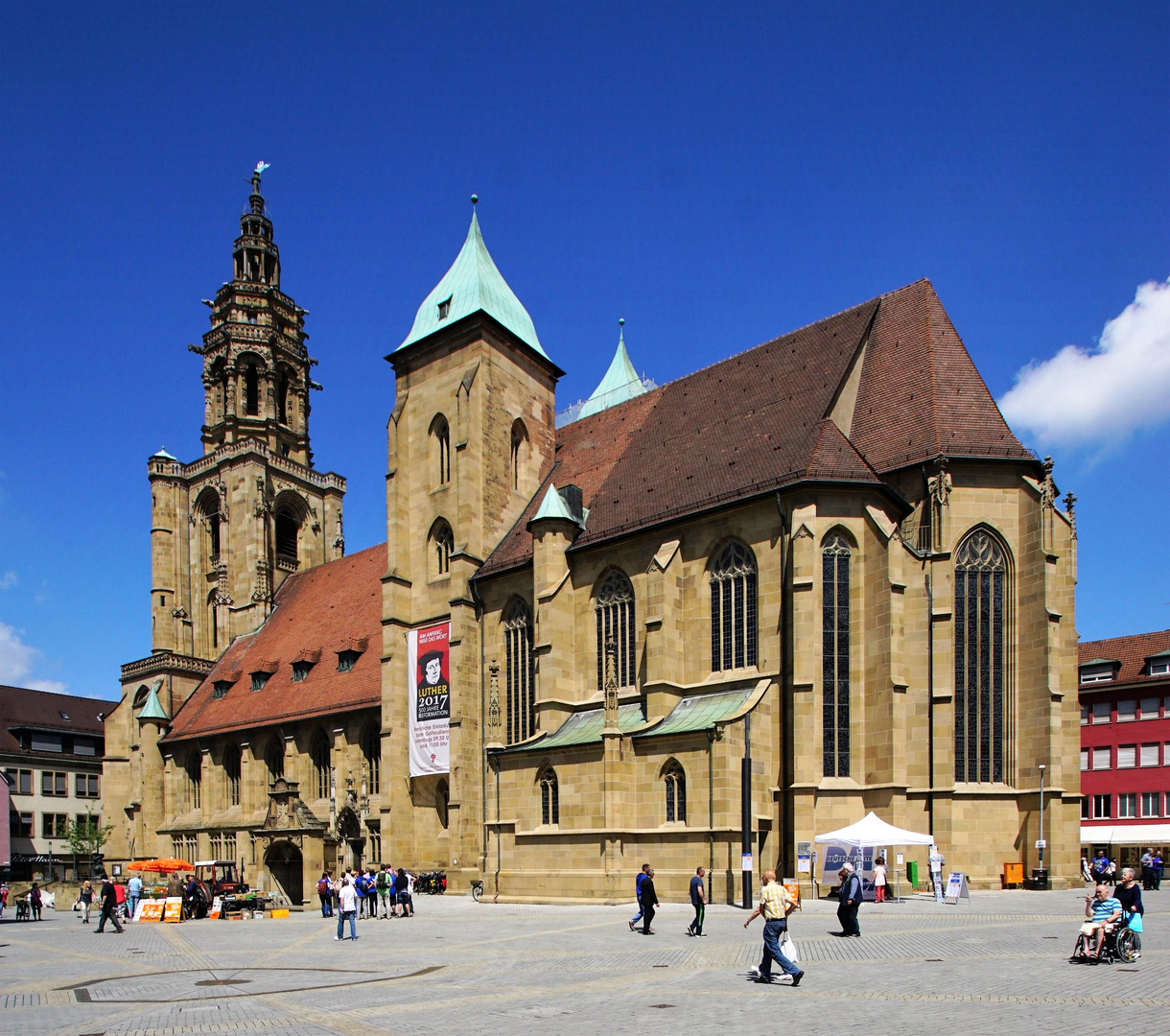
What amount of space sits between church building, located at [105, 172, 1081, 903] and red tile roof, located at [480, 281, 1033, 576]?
0.42ft

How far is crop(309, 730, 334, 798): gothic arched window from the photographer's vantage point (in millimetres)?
49000

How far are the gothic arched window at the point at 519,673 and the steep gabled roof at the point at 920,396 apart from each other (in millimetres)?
13803

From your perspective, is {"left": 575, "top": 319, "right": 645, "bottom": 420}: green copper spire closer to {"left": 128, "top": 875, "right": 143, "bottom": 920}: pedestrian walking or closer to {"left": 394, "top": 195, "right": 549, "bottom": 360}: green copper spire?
{"left": 394, "top": 195, "right": 549, "bottom": 360}: green copper spire

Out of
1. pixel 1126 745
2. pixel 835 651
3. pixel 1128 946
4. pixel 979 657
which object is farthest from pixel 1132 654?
pixel 1128 946

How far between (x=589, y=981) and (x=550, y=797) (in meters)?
20.6

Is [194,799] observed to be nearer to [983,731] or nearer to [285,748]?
[285,748]

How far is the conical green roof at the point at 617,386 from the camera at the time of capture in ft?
195

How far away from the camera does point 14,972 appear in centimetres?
1739

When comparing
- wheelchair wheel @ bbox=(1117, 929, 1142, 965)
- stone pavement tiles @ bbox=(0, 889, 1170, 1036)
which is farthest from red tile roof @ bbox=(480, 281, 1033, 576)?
wheelchair wheel @ bbox=(1117, 929, 1142, 965)

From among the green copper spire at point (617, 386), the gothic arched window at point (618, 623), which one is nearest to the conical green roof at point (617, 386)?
the green copper spire at point (617, 386)

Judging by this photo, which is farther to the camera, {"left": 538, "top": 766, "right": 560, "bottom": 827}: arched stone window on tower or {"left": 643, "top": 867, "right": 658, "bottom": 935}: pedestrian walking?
{"left": 538, "top": 766, "right": 560, "bottom": 827}: arched stone window on tower

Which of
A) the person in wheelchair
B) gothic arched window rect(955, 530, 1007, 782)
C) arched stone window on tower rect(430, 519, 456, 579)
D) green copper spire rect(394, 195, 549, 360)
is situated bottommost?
the person in wheelchair

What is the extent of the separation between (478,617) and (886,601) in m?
17.1

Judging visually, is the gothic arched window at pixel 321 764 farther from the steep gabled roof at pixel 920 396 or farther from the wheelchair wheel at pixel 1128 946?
the wheelchair wheel at pixel 1128 946
